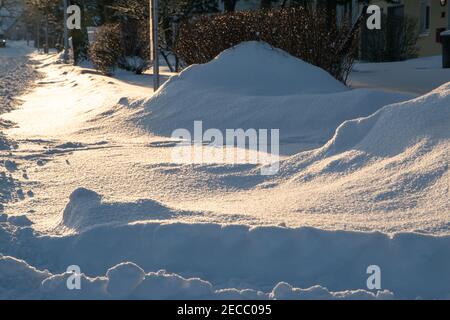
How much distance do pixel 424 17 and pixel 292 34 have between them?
56.0ft

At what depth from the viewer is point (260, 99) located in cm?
878

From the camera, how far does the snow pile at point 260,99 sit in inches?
319

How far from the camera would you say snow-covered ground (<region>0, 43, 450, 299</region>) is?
3.51 m

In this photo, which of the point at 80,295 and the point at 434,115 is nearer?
the point at 80,295

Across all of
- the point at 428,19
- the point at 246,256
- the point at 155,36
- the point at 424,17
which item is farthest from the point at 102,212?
the point at 424,17

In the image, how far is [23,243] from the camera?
4.17 meters

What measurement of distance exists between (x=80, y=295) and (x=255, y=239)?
111cm

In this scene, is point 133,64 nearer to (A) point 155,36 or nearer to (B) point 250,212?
(A) point 155,36

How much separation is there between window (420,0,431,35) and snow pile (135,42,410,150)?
17265 mm

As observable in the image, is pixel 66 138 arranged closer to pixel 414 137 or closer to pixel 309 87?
pixel 309 87

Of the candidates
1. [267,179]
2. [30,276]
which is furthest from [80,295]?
[267,179]

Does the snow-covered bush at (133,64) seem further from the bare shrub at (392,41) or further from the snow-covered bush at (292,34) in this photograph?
the snow-covered bush at (292,34)

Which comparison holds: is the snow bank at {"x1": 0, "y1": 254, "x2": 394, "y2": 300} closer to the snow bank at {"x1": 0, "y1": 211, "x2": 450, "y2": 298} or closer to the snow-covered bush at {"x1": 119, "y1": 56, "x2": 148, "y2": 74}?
the snow bank at {"x1": 0, "y1": 211, "x2": 450, "y2": 298}

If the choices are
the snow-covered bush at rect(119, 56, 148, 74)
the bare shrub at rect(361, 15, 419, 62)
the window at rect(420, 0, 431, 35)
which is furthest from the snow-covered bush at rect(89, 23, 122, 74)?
the window at rect(420, 0, 431, 35)
